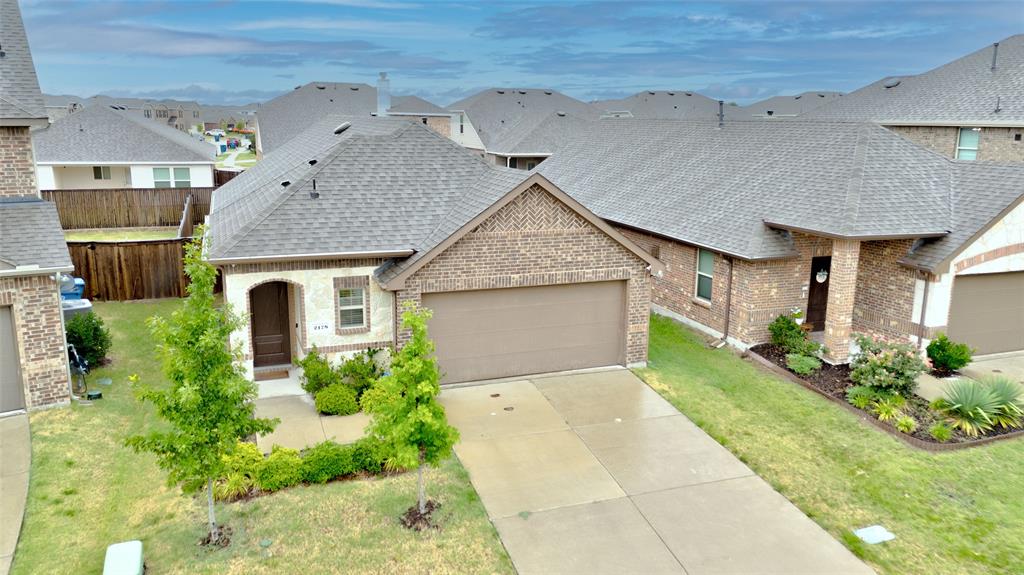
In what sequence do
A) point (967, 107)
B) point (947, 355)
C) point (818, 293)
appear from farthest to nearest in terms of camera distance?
point (967, 107), point (818, 293), point (947, 355)

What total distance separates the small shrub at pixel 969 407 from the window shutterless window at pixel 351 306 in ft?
38.8

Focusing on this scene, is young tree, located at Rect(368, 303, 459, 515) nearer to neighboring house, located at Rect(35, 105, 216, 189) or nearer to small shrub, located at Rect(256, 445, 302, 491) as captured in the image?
small shrub, located at Rect(256, 445, 302, 491)

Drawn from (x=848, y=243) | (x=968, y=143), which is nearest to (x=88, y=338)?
(x=848, y=243)

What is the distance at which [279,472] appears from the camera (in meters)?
10.9

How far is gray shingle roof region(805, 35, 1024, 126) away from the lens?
88.2ft

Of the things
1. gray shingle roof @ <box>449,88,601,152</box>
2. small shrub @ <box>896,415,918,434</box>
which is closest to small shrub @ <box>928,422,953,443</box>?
small shrub @ <box>896,415,918,434</box>

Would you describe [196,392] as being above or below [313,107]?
below

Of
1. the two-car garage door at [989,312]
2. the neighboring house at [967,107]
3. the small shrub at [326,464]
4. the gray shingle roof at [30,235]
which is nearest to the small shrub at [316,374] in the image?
the small shrub at [326,464]

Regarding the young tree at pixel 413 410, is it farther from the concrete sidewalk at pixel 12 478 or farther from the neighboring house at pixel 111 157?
the neighboring house at pixel 111 157

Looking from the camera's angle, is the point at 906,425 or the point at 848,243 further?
the point at 848,243

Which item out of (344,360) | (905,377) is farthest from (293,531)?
(905,377)

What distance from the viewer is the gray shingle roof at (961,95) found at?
26875mm

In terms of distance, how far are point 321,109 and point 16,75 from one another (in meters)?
41.0

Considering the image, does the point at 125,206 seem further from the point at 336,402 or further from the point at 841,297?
the point at 841,297
